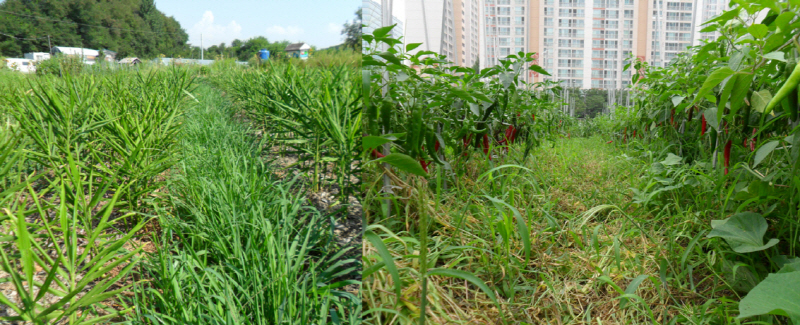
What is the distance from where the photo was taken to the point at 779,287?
0.46 meters

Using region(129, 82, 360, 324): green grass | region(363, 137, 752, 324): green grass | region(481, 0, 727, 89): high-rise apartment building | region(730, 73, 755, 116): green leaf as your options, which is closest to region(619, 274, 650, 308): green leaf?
region(363, 137, 752, 324): green grass

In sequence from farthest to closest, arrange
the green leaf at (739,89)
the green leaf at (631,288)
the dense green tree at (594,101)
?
the dense green tree at (594,101), the green leaf at (631,288), the green leaf at (739,89)

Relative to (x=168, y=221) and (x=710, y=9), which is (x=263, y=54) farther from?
(x=710, y=9)

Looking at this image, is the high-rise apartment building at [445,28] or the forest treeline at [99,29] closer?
the high-rise apartment building at [445,28]

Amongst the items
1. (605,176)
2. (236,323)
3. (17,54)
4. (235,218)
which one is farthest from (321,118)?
(17,54)

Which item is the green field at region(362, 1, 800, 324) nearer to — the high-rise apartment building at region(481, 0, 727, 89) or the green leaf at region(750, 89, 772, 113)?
the green leaf at region(750, 89, 772, 113)

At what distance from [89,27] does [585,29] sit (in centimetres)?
284

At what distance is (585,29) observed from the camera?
1.67 m

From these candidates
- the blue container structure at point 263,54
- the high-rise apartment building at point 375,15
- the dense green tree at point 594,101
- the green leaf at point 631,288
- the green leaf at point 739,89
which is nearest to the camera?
the high-rise apartment building at point 375,15

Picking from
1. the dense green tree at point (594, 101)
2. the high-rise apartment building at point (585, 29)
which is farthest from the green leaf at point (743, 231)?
Answer: the dense green tree at point (594, 101)

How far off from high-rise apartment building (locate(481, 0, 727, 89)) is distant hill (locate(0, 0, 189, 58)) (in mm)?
2431

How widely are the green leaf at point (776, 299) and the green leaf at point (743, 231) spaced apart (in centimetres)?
17

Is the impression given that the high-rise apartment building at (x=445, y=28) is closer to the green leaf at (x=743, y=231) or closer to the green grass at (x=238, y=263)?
the green grass at (x=238, y=263)

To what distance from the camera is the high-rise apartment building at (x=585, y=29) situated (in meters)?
1.38
